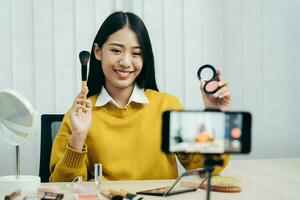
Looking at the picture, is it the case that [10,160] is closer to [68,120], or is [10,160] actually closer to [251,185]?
[68,120]

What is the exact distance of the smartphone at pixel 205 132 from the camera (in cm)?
64

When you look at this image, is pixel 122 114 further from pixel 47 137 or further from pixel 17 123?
pixel 17 123

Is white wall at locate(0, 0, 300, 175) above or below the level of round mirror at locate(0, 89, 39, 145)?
above

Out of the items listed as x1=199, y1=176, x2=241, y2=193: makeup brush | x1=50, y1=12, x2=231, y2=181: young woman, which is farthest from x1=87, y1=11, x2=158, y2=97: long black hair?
x1=199, y1=176, x2=241, y2=193: makeup brush

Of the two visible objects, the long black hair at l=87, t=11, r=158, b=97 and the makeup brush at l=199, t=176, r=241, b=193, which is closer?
the makeup brush at l=199, t=176, r=241, b=193

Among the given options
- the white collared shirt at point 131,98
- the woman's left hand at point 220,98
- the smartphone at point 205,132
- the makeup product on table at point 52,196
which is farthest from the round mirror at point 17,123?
the smartphone at point 205,132

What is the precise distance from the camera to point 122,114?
1608 mm

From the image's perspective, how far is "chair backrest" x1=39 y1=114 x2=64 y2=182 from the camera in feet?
5.66

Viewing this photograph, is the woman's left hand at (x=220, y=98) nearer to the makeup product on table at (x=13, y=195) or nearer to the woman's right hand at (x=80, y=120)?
the woman's right hand at (x=80, y=120)

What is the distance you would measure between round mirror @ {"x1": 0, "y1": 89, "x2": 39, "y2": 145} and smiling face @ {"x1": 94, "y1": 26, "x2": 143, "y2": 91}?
0.42 meters

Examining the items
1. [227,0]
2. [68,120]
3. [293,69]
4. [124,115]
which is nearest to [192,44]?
[227,0]

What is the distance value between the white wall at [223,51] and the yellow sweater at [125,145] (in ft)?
1.90

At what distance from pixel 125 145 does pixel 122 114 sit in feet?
0.37

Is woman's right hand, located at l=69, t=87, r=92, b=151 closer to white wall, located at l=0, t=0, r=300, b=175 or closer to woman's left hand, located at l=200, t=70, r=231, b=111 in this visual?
woman's left hand, located at l=200, t=70, r=231, b=111
